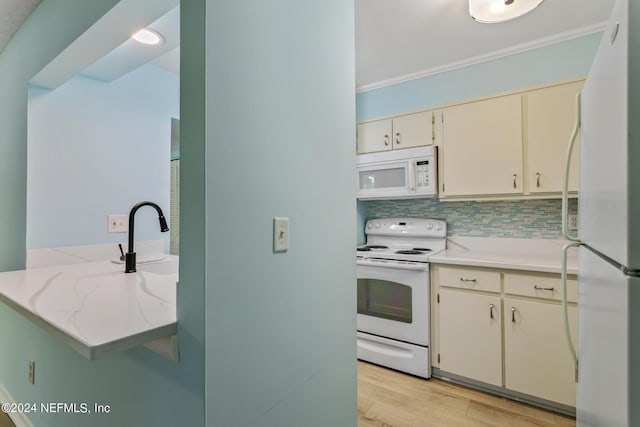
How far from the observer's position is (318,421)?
111 cm

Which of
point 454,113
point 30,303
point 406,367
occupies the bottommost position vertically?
point 406,367

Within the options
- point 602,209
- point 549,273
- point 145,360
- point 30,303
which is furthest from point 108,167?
point 549,273

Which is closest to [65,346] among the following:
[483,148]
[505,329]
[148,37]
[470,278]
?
[148,37]

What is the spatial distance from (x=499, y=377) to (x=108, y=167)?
2942mm

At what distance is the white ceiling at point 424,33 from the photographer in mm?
1799

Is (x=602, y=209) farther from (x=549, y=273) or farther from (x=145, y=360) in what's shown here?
(x=549, y=273)

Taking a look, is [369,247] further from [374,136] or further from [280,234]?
[280,234]

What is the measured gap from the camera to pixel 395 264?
2.35 m

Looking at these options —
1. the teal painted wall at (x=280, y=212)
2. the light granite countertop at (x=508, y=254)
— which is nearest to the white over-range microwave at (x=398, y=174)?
the light granite countertop at (x=508, y=254)

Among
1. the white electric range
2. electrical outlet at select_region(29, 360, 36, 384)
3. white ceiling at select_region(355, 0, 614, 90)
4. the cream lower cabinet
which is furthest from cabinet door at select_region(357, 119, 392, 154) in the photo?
electrical outlet at select_region(29, 360, 36, 384)

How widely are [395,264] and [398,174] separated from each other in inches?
32.2

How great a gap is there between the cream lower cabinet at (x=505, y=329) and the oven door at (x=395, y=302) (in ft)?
0.32

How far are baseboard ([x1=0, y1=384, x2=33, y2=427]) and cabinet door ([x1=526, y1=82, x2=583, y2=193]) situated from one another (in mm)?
3354

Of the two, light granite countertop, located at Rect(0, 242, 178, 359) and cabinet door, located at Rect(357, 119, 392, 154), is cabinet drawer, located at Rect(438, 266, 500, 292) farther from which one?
light granite countertop, located at Rect(0, 242, 178, 359)
